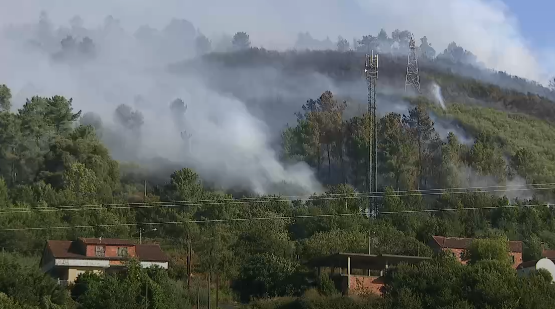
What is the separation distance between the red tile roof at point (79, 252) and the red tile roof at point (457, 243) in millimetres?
17509

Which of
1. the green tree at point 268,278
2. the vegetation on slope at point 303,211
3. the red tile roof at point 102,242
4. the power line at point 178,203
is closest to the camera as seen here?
the vegetation on slope at point 303,211

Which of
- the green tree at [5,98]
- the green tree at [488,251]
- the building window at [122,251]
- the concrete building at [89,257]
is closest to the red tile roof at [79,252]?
the concrete building at [89,257]

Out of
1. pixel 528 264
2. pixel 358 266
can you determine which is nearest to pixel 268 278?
pixel 358 266

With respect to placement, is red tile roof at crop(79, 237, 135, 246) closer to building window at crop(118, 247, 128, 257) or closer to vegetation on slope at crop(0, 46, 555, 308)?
building window at crop(118, 247, 128, 257)

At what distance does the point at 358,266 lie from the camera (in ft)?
169

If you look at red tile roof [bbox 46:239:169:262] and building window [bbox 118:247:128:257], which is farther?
building window [bbox 118:247:128:257]

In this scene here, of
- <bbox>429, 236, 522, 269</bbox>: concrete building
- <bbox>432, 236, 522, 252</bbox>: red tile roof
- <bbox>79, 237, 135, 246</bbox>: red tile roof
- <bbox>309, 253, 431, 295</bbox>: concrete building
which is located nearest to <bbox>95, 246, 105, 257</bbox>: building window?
<bbox>79, 237, 135, 246</bbox>: red tile roof

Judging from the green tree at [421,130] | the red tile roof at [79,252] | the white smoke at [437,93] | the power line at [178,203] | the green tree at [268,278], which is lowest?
the green tree at [268,278]

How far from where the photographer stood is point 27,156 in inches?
2874

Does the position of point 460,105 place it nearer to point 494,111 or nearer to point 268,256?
point 494,111

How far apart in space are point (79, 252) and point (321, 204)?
71.8 feet

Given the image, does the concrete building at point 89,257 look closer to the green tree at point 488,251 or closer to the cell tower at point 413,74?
the green tree at point 488,251

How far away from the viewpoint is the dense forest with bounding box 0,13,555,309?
46.8m

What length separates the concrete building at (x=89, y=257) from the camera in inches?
2127
